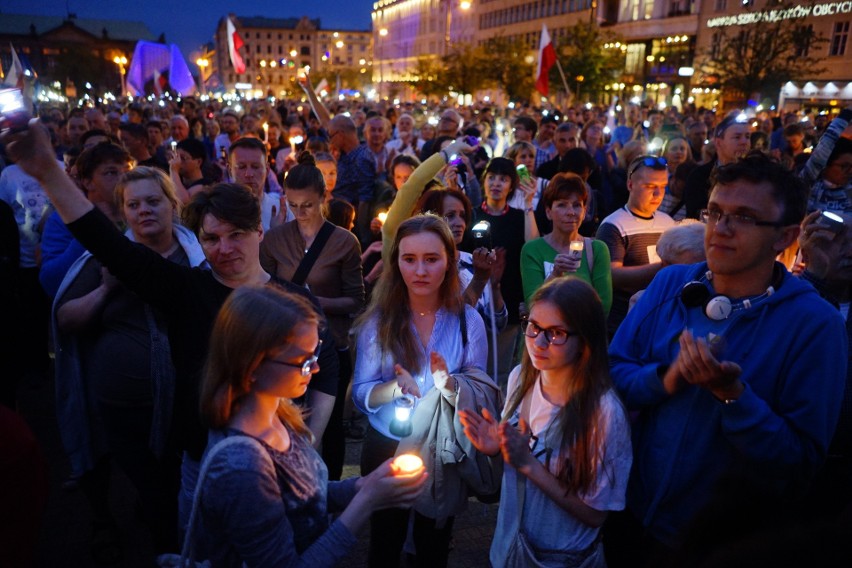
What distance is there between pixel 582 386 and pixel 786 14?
3716 cm

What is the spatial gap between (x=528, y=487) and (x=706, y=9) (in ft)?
187

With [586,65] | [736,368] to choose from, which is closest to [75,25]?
[586,65]

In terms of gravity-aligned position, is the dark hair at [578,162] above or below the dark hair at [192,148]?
below

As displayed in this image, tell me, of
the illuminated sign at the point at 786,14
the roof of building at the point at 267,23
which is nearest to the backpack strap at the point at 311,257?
the illuminated sign at the point at 786,14

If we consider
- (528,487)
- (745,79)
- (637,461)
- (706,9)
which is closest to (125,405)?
(528,487)

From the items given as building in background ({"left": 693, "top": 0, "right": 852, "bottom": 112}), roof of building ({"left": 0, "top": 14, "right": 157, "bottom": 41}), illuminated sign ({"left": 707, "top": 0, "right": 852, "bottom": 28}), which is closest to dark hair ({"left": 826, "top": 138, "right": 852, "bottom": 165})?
building in background ({"left": 693, "top": 0, "right": 852, "bottom": 112})

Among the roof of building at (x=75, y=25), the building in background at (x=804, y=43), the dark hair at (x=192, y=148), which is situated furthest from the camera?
the roof of building at (x=75, y=25)

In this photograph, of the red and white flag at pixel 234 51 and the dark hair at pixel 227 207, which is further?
the red and white flag at pixel 234 51

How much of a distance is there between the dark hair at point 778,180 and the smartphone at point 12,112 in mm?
2446

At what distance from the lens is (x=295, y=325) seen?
1.86 meters

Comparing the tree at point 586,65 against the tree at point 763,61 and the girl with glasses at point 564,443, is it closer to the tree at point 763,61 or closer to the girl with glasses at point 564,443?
the tree at point 763,61

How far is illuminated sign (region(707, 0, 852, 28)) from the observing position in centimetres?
2922

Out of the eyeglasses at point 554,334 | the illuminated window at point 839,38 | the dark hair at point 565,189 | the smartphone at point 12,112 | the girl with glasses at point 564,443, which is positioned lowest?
the girl with glasses at point 564,443

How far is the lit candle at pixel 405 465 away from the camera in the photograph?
6.48ft
